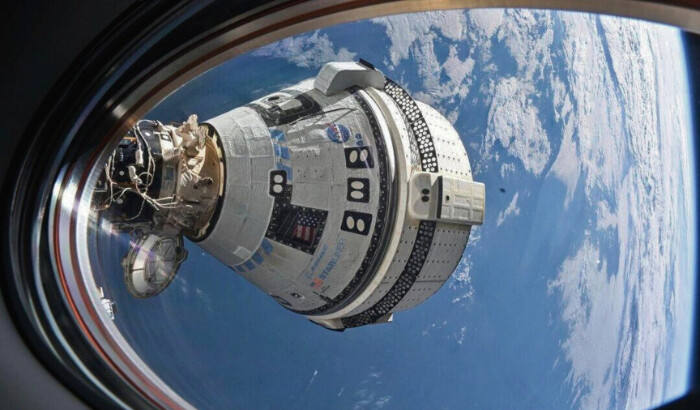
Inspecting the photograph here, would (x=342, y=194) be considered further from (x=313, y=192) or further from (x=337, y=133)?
(x=337, y=133)

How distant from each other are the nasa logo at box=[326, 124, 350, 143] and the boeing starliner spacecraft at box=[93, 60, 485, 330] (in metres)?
0.01

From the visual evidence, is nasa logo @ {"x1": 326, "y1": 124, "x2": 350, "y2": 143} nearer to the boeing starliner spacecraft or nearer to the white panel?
the boeing starliner spacecraft

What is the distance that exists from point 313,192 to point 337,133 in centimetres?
82

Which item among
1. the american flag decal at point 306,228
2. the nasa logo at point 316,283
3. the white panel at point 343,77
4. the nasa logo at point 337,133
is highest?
the white panel at point 343,77

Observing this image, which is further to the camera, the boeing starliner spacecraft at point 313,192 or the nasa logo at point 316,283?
the nasa logo at point 316,283

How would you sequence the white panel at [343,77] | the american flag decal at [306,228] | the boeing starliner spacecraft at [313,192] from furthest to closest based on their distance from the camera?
the white panel at [343,77], the american flag decal at [306,228], the boeing starliner spacecraft at [313,192]

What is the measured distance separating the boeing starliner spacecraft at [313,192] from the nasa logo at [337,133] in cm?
1

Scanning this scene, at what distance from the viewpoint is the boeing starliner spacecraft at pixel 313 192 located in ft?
19.5

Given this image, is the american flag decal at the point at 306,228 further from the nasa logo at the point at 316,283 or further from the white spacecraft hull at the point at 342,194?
the nasa logo at the point at 316,283

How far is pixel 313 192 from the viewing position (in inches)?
237

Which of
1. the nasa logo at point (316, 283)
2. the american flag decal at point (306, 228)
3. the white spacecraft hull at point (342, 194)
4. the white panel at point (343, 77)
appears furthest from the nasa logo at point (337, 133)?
the nasa logo at point (316, 283)

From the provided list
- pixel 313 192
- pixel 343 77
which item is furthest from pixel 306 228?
pixel 343 77

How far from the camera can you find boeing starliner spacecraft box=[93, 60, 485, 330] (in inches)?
235

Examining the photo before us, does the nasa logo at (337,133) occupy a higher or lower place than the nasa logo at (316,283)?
higher
